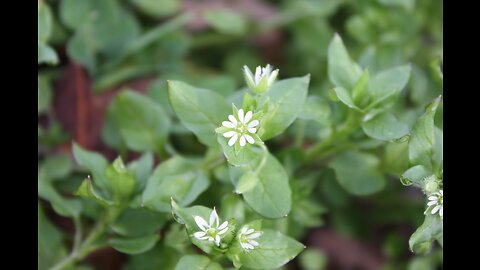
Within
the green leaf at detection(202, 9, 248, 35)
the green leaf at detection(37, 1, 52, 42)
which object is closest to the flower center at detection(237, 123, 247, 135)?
the green leaf at detection(37, 1, 52, 42)

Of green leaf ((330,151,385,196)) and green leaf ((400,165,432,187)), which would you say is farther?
green leaf ((330,151,385,196))

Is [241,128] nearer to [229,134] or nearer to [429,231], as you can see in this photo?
[229,134]

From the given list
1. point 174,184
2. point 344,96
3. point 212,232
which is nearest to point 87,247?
point 174,184

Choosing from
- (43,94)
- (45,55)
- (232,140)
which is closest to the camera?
(232,140)

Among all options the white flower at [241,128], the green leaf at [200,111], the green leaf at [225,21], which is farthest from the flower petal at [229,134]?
the green leaf at [225,21]

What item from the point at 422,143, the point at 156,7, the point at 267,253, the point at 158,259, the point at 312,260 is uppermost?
the point at 156,7

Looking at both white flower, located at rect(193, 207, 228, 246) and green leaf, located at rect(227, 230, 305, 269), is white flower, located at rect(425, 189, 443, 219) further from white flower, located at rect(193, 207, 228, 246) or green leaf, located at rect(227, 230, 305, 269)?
white flower, located at rect(193, 207, 228, 246)
